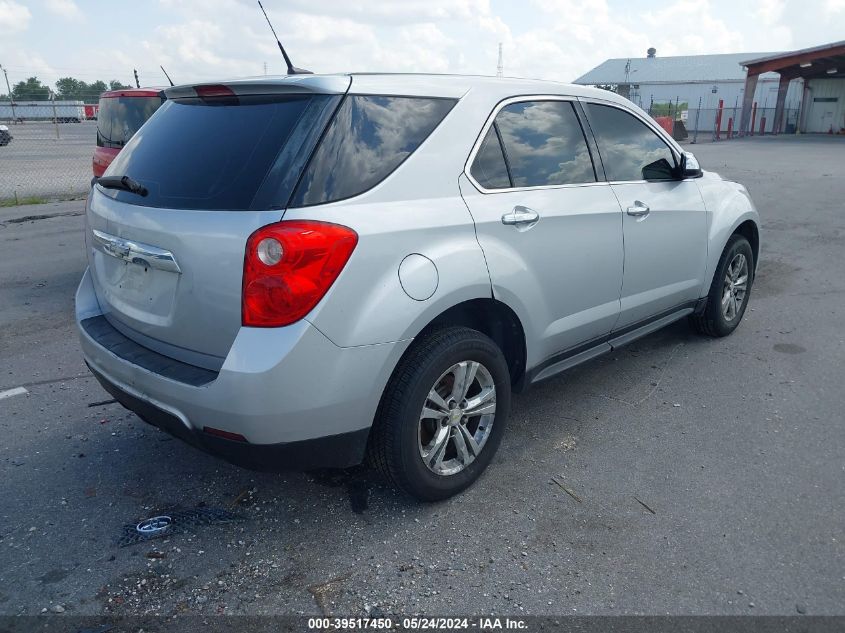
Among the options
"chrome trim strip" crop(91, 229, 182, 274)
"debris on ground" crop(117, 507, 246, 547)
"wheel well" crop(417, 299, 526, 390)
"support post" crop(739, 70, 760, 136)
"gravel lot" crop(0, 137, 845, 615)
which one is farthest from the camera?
"support post" crop(739, 70, 760, 136)

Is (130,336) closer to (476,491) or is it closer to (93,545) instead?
(93,545)

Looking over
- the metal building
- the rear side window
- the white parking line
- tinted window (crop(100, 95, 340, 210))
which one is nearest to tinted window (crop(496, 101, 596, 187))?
the rear side window

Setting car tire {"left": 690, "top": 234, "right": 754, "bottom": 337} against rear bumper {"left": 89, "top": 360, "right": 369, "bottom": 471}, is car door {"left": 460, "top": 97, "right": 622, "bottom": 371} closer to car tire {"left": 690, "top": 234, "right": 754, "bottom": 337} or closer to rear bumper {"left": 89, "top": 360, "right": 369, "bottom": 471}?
rear bumper {"left": 89, "top": 360, "right": 369, "bottom": 471}

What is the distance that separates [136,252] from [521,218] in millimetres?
1682

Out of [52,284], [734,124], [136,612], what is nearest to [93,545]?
[136,612]

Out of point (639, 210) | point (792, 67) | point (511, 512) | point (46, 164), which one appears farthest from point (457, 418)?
point (792, 67)

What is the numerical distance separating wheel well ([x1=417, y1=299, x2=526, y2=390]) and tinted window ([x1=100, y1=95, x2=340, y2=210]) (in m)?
0.89

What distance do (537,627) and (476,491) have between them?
0.91 m

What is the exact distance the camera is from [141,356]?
9.42 feet

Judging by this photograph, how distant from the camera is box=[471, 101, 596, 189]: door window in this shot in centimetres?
327

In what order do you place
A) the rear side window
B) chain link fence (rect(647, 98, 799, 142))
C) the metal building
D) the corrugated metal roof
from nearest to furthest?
1. the rear side window
2. chain link fence (rect(647, 98, 799, 142))
3. the metal building
4. the corrugated metal roof

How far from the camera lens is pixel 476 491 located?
10.8 ft

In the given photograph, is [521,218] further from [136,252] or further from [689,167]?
[689,167]

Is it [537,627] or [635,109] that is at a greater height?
[635,109]
